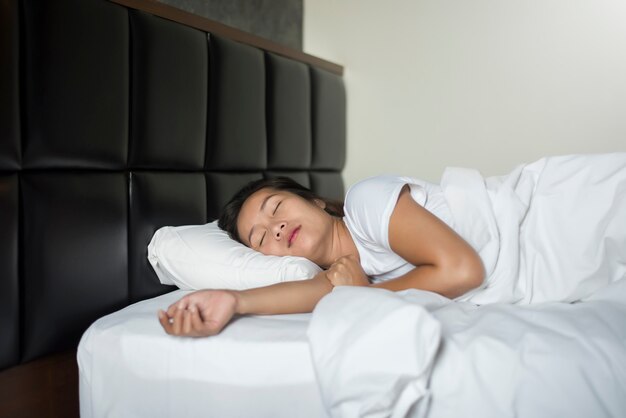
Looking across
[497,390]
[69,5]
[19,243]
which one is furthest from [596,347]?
[69,5]

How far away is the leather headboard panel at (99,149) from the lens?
1.15 m

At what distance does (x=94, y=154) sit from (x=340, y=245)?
0.66 meters

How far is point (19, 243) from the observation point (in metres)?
1.15

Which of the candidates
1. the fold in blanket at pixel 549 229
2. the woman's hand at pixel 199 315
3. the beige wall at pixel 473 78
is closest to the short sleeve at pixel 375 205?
the fold in blanket at pixel 549 229

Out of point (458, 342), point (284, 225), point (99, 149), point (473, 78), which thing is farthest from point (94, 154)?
point (473, 78)

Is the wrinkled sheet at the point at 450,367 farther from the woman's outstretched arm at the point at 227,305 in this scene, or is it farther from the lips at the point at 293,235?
the lips at the point at 293,235

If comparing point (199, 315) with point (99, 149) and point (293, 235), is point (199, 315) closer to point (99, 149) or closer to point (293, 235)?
point (293, 235)

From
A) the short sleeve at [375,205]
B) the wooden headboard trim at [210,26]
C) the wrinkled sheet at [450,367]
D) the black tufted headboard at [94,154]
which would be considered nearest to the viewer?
the wrinkled sheet at [450,367]

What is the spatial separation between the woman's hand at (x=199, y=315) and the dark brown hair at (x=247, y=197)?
1.48 feet

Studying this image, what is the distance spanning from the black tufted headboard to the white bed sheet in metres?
0.15

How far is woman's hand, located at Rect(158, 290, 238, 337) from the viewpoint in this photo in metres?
1.02

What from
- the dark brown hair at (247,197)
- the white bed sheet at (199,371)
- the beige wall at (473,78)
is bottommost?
the white bed sheet at (199,371)

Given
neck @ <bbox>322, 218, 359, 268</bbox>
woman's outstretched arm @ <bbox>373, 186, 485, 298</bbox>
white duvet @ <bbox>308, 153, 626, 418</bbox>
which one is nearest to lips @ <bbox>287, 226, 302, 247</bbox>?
neck @ <bbox>322, 218, 359, 268</bbox>

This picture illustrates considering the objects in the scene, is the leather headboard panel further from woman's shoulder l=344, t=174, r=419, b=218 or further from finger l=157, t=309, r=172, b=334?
woman's shoulder l=344, t=174, r=419, b=218
